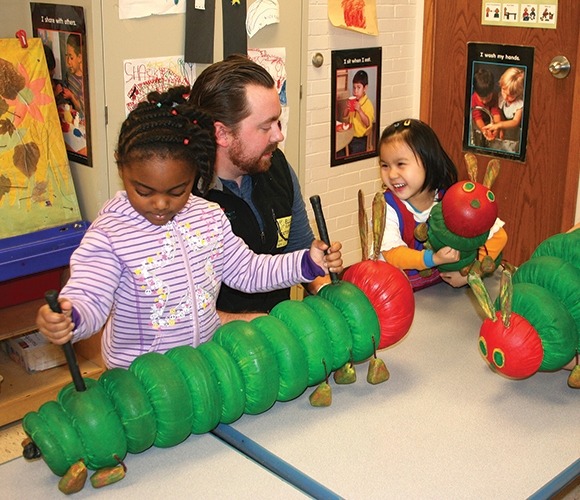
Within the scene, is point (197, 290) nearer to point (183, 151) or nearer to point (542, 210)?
point (183, 151)

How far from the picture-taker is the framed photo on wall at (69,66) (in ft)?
8.79

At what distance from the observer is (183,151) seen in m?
1.48

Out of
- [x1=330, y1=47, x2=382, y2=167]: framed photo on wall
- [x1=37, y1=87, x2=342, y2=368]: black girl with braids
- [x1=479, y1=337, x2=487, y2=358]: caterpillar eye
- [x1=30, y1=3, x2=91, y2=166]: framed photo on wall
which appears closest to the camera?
[x1=37, y1=87, x2=342, y2=368]: black girl with braids

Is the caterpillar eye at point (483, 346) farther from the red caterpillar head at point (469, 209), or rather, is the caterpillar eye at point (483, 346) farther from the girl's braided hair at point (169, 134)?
the girl's braided hair at point (169, 134)

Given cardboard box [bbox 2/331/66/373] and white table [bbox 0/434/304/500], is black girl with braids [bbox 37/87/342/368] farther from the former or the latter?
cardboard box [bbox 2/331/66/373]

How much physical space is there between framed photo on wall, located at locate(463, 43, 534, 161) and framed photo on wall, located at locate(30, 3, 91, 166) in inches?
72.4

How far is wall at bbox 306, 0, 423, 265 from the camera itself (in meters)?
3.53

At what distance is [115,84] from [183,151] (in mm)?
1351

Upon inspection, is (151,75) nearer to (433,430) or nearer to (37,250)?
(37,250)

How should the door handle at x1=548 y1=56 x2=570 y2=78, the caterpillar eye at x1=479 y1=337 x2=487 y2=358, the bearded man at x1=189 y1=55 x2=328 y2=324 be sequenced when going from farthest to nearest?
1. the door handle at x1=548 y1=56 x2=570 y2=78
2. the bearded man at x1=189 y1=55 x2=328 y2=324
3. the caterpillar eye at x1=479 y1=337 x2=487 y2=358

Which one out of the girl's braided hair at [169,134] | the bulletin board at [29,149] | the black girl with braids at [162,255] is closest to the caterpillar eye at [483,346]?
the black girl with braids at [162,255]

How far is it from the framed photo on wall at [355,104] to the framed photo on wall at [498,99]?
432 millimetres

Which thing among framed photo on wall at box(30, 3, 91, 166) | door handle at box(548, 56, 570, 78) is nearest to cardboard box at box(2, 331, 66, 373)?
framed photo on wall at box(30, 3, 91, 166)

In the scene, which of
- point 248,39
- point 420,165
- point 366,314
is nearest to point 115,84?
point 248,39
